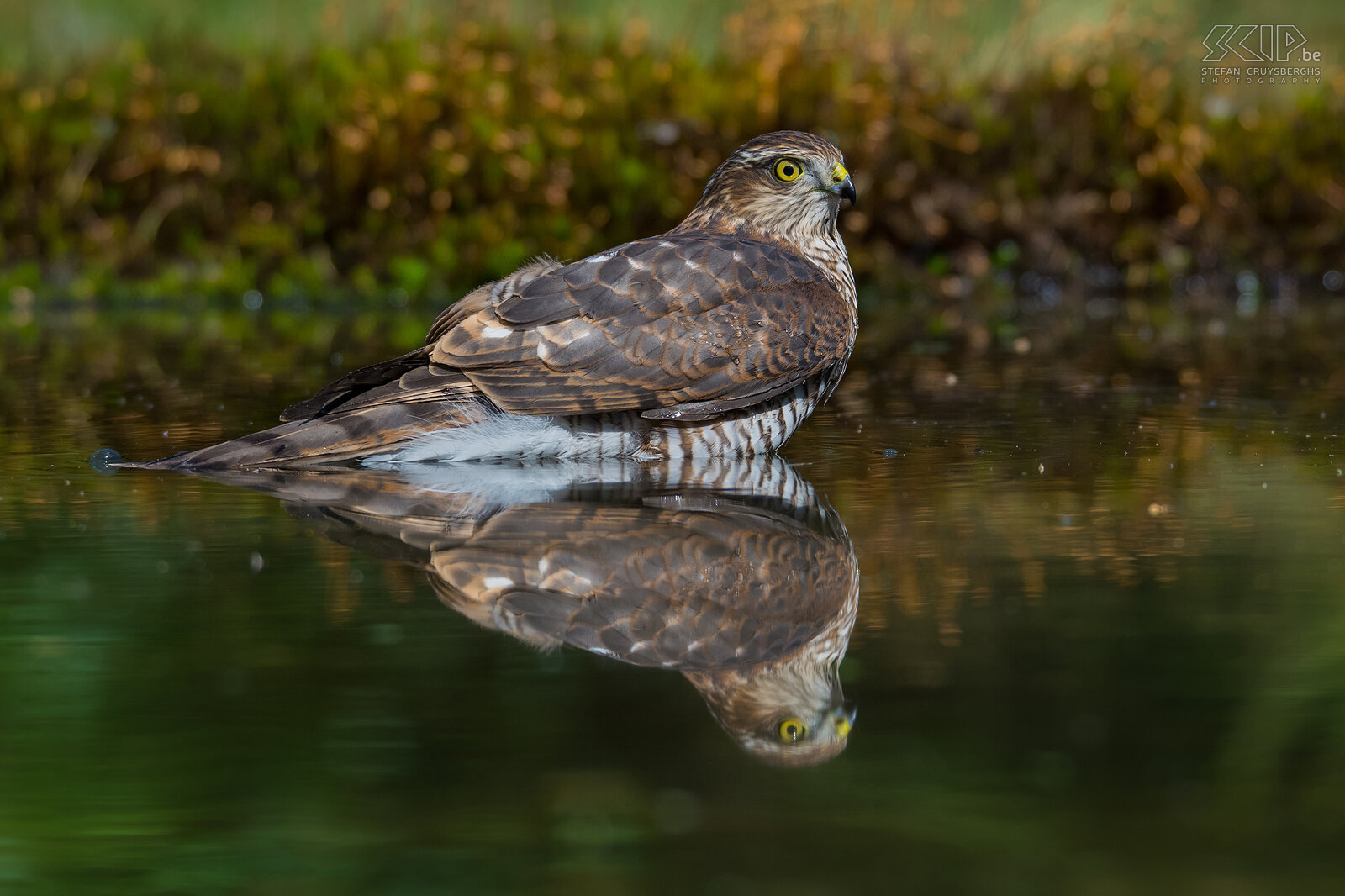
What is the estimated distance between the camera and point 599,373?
20.7ft

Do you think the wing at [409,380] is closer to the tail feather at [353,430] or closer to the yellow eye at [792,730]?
the tail feather at [353,430]

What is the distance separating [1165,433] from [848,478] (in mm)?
1552

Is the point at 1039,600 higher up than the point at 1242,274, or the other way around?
the point at 1039,600

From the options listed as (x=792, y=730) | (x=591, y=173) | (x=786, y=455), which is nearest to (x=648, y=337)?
(x=786, y=455)

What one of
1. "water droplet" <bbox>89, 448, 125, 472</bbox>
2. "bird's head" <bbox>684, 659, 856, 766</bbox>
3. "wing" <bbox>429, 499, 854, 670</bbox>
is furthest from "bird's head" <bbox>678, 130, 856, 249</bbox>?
"bird's head" <bbox>684, 659, 856, 766</bbox>

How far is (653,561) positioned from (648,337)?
1.89 meters

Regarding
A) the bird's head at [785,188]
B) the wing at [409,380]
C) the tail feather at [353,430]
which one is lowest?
the tail feather at [353,430]

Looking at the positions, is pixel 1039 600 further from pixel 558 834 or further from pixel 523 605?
pixel 558 834

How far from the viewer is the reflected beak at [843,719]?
3.30m

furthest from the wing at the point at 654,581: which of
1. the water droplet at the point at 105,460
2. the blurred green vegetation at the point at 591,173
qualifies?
the blurred green vegetation at the point at 591,173

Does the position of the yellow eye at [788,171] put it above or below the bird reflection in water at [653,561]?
above

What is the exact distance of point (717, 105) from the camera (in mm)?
13438

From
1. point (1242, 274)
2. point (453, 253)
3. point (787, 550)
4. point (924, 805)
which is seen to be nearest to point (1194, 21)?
point (1242, 274)

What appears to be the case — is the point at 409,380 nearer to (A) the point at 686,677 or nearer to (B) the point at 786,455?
(B) the point at 786,455
